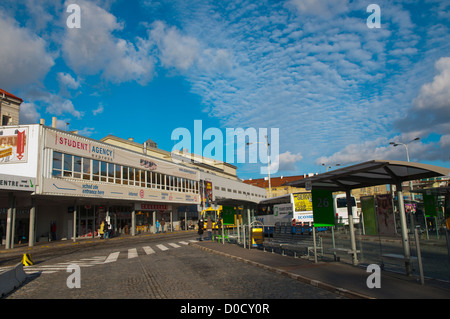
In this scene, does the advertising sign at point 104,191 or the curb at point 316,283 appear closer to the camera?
the curb at point 316,283

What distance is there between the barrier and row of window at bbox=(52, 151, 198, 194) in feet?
57.5

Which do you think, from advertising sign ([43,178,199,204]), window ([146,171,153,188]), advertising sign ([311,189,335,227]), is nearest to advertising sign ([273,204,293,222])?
advertising sign ([43,178,199,204])

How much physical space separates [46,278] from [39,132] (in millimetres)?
17443

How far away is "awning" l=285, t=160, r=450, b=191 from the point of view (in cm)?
823

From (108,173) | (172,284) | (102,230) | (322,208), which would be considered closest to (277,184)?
(108,173)

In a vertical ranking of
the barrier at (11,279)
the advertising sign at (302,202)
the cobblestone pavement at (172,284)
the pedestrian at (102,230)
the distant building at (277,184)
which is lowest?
the cobblestone pavement at (172,284)

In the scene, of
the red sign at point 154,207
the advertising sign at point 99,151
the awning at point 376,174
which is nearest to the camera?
the awning at point 376,174

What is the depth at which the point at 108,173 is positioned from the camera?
32.5m

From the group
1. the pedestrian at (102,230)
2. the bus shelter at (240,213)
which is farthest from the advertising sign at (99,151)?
the bus shelter at (240,213)

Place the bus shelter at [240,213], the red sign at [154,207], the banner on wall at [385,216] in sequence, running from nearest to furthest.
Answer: the banner on wall at [385,216] → the bus shelter at [240,213] → the red sign at [154,207]

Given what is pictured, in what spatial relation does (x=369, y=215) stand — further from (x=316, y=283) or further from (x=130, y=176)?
(x=130, y=176)

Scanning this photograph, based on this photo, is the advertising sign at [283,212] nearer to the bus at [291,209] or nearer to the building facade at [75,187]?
the bus at [291,209]

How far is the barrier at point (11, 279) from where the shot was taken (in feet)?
27.7

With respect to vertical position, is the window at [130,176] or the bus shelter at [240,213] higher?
the window at [130,176]
